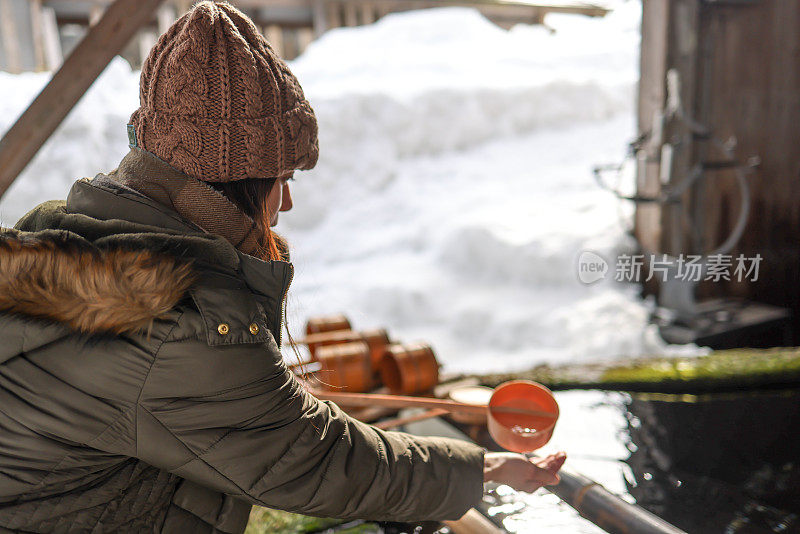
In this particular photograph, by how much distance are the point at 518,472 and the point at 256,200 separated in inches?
29.4

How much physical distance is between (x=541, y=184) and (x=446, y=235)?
203cm

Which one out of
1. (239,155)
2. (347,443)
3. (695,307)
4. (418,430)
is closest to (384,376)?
(418,430)

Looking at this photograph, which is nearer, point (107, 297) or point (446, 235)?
point (107, 297)

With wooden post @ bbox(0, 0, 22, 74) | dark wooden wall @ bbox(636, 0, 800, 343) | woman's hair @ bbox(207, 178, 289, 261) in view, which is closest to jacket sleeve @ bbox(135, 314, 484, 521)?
woman's hair @ bbox(207, 178, 289, 261)

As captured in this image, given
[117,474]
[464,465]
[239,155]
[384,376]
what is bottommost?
[384,376]

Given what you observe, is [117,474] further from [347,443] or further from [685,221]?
[685,221]

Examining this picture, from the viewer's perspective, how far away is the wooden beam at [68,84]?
2188mm

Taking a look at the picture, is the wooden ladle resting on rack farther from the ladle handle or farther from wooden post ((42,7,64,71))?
wooden post ((42,7,64,71))

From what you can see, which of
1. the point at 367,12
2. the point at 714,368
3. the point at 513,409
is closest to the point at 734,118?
the point at 714,368

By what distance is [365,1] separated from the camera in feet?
22.1

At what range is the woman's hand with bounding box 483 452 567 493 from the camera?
46.9 inches

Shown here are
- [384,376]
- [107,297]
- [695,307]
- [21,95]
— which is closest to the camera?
[107,297]

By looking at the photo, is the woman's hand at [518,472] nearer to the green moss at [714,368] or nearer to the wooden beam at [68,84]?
the green moss at [714,368]

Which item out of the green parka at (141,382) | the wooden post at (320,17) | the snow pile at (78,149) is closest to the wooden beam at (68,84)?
→ the green parka at (141,382)
